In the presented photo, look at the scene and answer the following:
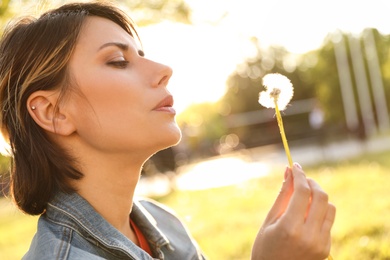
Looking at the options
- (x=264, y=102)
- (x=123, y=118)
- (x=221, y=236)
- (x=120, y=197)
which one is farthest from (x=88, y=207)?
(x=221, y=236)

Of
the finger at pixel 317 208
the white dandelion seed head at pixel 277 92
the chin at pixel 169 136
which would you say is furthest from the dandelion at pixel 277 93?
the chin at pixel 169 136

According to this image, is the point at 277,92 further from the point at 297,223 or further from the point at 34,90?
the point at 34,90

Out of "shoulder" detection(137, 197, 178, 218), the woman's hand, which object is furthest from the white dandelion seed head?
"shoulder" detection(137, 197, 178, 218)

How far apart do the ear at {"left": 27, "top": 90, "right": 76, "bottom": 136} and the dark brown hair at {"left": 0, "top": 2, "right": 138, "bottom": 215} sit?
0.03 m

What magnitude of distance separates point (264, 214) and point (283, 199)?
5.20 metres

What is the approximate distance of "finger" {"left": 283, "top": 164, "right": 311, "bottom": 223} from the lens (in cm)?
163

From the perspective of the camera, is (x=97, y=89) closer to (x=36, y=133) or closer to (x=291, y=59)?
(x=36, y=133)

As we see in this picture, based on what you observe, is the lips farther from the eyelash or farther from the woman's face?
the eyelash

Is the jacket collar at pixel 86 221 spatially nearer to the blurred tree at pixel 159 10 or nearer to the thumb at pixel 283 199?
the thumb at pixel 283 199

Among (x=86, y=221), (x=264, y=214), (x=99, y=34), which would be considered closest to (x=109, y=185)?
(x=86, y=221)

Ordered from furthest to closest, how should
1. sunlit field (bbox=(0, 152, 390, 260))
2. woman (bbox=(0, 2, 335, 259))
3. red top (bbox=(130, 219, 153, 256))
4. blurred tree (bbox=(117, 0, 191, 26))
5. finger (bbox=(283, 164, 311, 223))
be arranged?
blurred tree (bbox=(117, 0, 191, 26)), sunlit field (bbox=(0, 152, 390, 260)), red top (bbox=(130, 219, 153, 256)), woman (bbox=(0, 2, 335, 259)), finger (bbox=(283, 164, 311, 223))

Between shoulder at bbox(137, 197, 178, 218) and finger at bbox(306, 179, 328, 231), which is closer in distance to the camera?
finger at bbox(306, 179, 328, 231)

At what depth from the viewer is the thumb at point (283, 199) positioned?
171cm

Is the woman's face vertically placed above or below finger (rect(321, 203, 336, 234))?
above
